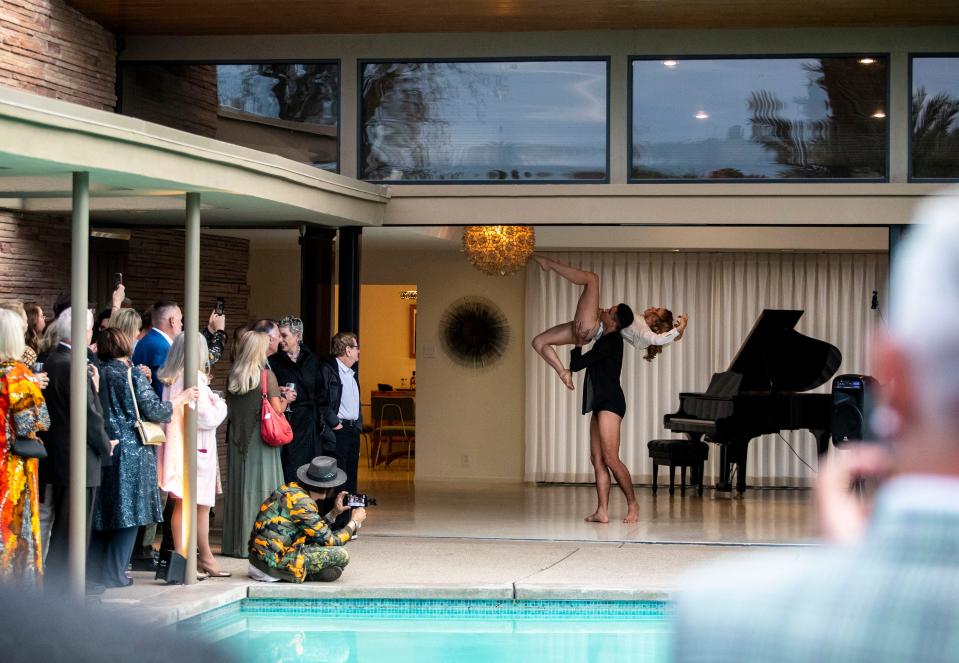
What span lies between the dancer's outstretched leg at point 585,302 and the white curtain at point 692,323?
10.9ft

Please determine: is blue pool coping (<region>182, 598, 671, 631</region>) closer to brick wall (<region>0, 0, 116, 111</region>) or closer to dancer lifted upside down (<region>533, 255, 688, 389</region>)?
dancer lifted upside down (<region>533, 255, 688, 389</region>)

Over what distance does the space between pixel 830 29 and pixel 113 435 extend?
545 centimetres

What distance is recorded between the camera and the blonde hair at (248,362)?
7.12m

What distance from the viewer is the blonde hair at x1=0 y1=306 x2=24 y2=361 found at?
17.7ft

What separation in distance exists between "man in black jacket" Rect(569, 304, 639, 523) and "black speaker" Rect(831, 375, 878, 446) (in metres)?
1.84

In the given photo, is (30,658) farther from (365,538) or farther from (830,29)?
(830,29)

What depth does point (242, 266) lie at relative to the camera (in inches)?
486

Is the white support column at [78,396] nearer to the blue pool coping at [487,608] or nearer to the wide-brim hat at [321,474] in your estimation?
the blue pool coping at [487,608]

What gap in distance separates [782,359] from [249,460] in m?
5.41

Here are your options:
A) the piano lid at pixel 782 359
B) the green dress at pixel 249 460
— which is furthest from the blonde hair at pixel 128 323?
the piano lid at pixel 782 359

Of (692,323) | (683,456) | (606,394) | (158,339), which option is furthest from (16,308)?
(692,323)

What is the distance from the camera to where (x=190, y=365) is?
6.58 m

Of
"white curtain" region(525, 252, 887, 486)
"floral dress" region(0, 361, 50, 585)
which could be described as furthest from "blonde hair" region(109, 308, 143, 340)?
"white curtain" region(525, 252, 887, 486)

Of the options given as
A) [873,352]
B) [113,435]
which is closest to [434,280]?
[113,435]
